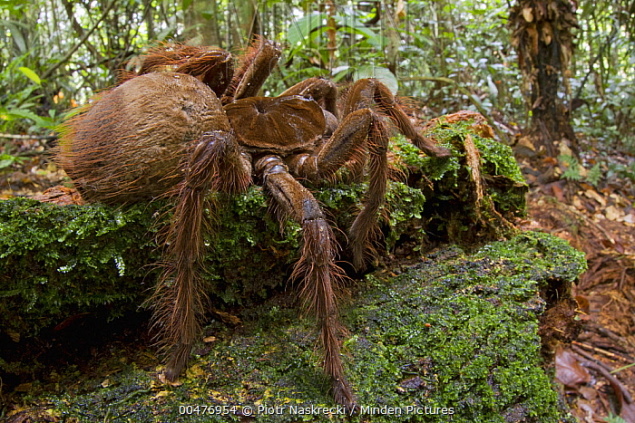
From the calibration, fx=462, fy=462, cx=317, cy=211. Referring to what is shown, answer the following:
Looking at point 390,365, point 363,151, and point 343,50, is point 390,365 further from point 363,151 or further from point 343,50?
point 343,50

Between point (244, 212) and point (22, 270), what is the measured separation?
103 cm

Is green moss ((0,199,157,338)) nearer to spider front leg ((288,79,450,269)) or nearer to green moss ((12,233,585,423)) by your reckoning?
green moss ((12,233,585,423))

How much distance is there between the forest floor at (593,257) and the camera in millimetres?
3791

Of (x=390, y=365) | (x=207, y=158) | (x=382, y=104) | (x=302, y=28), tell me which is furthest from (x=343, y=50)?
(x=390, y=365)

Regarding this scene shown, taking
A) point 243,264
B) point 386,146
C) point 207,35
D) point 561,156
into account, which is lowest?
point 561,156

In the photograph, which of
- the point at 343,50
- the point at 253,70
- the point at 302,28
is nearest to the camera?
the point at 253,70

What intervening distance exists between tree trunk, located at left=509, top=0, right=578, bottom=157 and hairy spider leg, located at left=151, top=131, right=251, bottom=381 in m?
4.55

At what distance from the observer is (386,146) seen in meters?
2.52

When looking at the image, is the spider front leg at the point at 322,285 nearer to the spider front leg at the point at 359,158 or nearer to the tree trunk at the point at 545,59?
the spider front leg at the point at 359,158

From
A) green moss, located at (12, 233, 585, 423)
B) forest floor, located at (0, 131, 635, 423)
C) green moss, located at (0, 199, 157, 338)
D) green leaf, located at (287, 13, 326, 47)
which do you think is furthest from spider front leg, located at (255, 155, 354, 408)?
green leaf, located at (287, 13, 326, 47)

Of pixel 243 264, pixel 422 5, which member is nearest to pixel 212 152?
pixel 243 264

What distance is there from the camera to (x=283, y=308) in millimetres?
2598

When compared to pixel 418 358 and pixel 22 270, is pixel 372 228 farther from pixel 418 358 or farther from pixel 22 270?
pixel 22 270

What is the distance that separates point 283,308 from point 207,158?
100 centimetres
